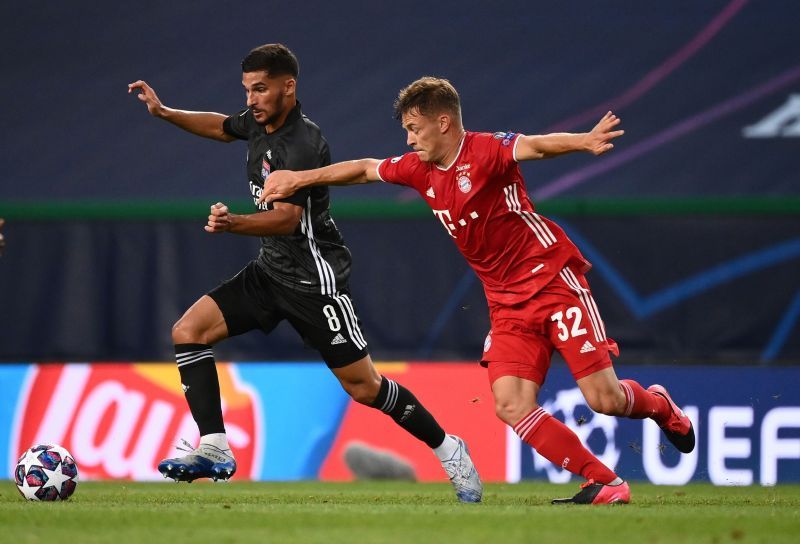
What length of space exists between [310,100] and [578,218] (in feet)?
8.42

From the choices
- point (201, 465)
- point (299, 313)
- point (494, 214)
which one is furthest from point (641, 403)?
point (201, 465)

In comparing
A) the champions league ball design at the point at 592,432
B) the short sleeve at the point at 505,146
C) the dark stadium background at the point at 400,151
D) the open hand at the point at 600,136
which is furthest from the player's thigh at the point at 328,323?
the dark stadium background at the point at 400,151

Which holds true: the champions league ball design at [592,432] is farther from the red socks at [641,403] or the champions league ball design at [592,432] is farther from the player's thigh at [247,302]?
the player's thigh at [247,302]

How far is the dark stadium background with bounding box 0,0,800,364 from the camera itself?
997 cm

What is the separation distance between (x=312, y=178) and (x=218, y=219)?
25.6 inches

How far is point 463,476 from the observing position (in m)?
6.95

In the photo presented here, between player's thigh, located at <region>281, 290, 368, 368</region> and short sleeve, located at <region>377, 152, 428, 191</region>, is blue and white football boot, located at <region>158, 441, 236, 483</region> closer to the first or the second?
player's thigh, located at <region>281, 290, 368, 368</region>

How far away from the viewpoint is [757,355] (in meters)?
9.78

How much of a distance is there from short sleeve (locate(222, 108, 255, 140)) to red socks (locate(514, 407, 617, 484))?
6.72ft

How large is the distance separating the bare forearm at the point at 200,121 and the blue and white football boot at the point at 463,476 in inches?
79.5

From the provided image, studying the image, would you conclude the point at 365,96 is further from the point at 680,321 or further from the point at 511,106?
the point at 680,321

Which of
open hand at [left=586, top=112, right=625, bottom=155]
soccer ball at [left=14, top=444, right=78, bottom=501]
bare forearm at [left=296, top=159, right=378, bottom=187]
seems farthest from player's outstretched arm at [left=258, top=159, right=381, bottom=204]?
soccer ball at [left=14, top=444, right=78, bottom=501]

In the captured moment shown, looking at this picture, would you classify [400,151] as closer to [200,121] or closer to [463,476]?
[200,121]

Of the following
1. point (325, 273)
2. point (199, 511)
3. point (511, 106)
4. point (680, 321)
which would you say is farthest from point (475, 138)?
point (511, 106)
